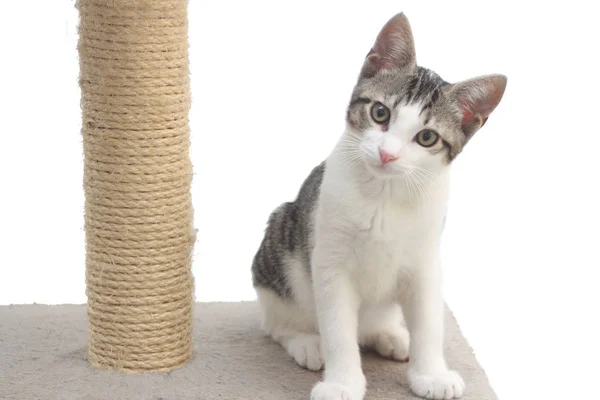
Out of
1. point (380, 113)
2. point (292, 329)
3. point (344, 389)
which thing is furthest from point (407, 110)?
point (292, 329)

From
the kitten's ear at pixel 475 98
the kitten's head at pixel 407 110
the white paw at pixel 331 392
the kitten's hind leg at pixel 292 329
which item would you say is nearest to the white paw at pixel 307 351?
the kitten's hind leg at pixel 292 329

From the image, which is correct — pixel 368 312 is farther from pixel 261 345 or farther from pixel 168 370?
pixel 168 370

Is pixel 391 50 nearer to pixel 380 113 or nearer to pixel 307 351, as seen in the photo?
pixel 380 113

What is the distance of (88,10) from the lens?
2.33m

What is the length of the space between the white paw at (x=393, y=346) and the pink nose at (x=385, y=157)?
0.70m

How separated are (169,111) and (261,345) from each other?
72 cm

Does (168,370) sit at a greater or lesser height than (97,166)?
lesser

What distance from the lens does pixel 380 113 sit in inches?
85.4

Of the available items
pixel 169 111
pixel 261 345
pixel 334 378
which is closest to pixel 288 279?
pixel 261 345

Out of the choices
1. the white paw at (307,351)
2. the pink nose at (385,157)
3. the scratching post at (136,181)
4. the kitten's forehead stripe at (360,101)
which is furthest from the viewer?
the white paw at (307,351)

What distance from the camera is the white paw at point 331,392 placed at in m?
2.25

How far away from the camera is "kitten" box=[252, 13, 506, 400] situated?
2156 mm

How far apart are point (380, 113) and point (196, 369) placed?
2.74ft

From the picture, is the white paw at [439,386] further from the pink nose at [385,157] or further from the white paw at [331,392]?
the pink nose at [385,157]
